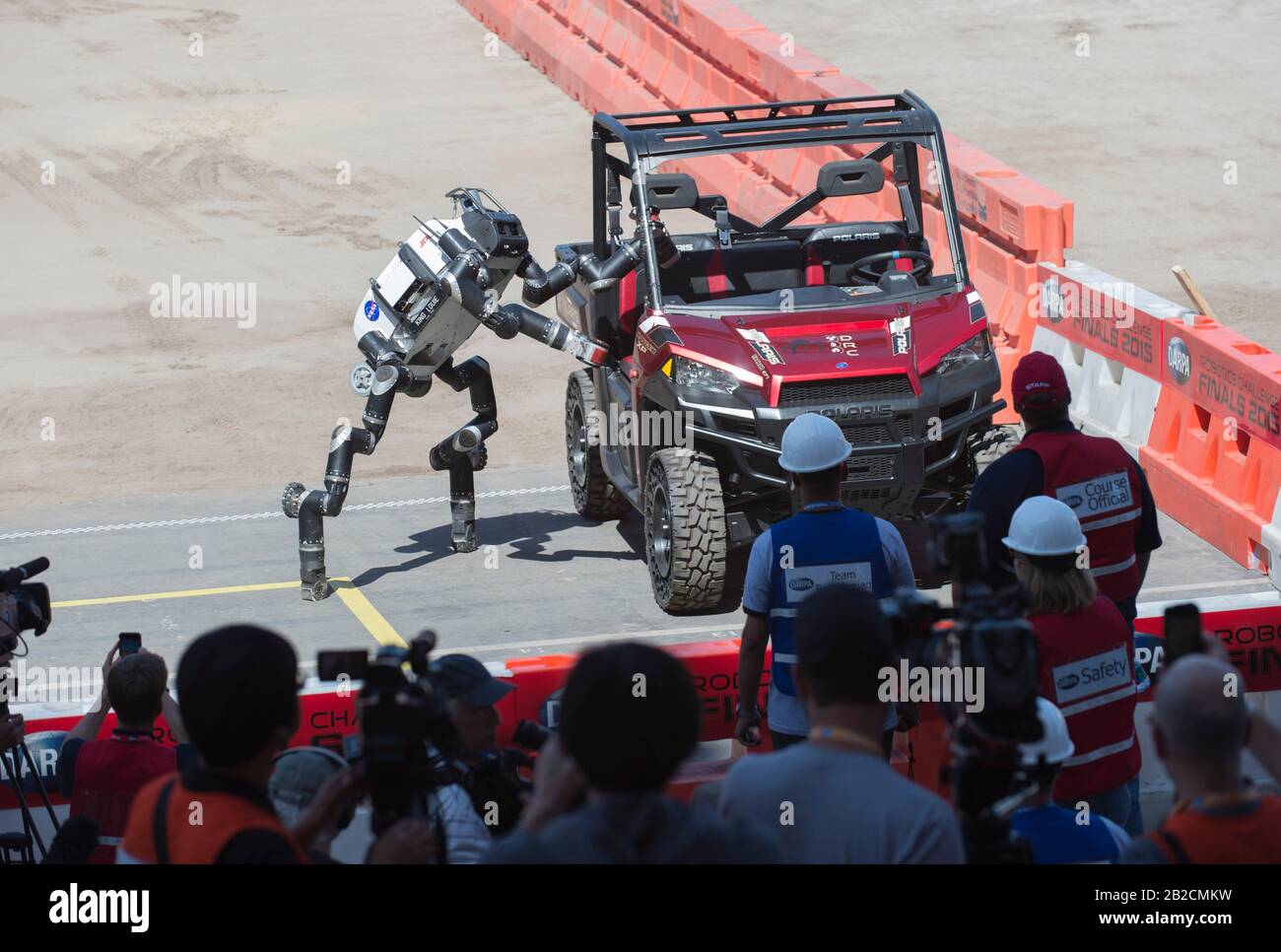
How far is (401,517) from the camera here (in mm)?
12891

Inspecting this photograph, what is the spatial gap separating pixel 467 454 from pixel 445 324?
31.5 inches

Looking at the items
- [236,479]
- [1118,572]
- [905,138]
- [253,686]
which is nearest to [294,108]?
[236,479]

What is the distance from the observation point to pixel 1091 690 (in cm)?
579

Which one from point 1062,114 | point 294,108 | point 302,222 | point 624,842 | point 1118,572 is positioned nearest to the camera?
point 624,842

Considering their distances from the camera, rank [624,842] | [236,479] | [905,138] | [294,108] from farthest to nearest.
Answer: [294,108] → [236,479] → [905,138] → [624,842]

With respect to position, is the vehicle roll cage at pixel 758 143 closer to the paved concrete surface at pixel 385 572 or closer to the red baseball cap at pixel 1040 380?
the paved concrete surface at pixel 385 572

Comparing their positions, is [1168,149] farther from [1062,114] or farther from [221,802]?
[221,802]

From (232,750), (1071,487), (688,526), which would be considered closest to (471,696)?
(232,750)

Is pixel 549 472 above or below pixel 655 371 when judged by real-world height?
below

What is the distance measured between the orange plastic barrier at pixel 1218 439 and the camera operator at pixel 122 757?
22.9 feet

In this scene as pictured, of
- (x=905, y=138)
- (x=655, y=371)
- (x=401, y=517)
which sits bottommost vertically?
(x=401, y=517)

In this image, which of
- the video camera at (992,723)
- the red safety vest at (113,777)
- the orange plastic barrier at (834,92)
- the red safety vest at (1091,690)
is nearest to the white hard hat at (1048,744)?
the video camera at (992,723)

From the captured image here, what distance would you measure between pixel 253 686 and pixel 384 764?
1.13 ft

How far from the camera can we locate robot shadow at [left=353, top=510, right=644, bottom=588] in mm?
11875
